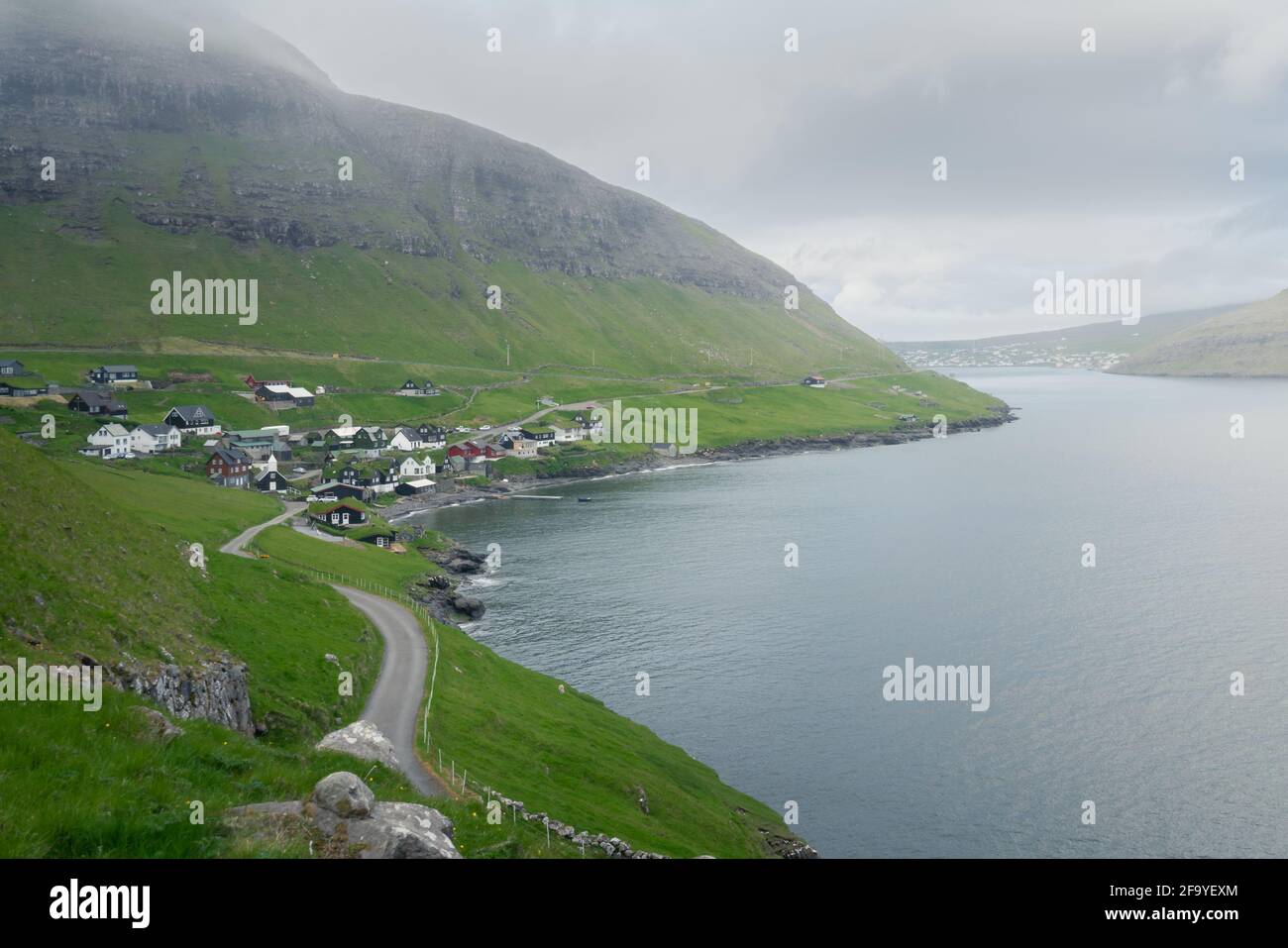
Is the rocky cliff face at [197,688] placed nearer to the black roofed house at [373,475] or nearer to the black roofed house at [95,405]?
the black roofed house at [373,475]

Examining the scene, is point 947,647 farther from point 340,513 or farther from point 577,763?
point 340,513

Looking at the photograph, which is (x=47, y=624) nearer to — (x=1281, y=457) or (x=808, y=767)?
(x=808, y=767)

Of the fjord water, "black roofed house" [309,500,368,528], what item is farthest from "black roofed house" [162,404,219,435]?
"black roofed house" [309,500,368,528]

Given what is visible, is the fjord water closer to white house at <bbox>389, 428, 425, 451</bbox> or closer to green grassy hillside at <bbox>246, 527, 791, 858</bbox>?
green grassy hillside at <bbox>246, 527, 791, 858</bbox>

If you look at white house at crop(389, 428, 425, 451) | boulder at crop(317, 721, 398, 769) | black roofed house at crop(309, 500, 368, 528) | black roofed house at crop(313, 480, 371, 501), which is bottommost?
black roofed house at crop(309, 500, 368, 528)

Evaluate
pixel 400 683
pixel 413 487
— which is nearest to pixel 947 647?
pixel 400 683
